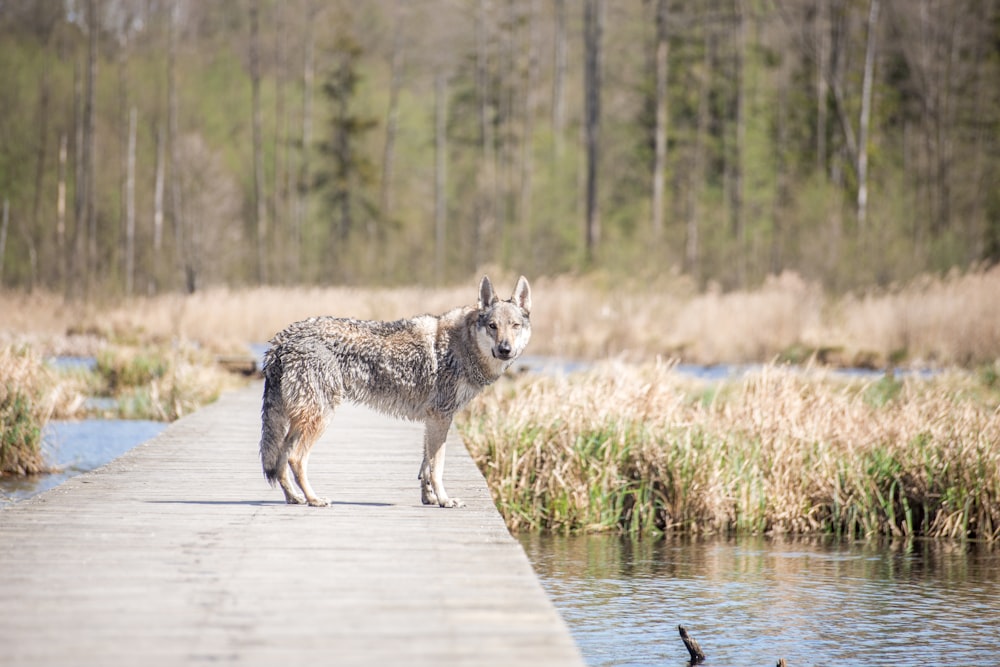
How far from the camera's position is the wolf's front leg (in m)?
7.71

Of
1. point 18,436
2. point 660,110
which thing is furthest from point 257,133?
point 18,436

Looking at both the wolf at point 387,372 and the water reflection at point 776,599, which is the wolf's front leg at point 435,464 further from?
the water reflection at point 776,599

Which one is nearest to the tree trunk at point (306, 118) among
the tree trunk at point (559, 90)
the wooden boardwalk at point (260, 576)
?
the tree trunk at point (559, 90)

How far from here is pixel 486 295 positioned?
25.8 ft

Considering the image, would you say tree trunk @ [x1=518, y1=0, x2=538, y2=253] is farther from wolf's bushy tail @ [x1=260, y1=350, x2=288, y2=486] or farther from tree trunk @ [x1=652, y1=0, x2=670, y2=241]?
wolf's bushy tail @ [x1=260, y1=350, x2=288, y2=486]

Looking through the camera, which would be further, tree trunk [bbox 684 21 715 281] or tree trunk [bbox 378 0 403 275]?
tree trunk [bbox 378 0 403 275]

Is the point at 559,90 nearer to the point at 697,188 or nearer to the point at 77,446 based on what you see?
the point at 697,188

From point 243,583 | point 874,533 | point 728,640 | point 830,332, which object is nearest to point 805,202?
point 830,332

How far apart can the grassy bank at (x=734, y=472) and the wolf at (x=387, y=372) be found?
3492 millimetres

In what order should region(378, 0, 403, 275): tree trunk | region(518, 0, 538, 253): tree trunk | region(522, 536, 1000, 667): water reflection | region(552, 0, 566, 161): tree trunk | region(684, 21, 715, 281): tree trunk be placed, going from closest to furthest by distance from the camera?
region(522, 536, 1000, 667): water reflection, region(684, 21, 715, 281): tree trunk, region(518, 0, 538, 253): tree trunk, region(378, 0, 403, 275): tree trunk, region(552, 0, 566, 161): tree trunk

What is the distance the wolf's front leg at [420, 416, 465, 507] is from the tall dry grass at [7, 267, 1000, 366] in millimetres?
14547

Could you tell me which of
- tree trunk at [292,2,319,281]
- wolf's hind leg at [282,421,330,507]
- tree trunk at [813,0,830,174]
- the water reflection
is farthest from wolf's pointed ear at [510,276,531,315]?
tree trunk at [292,2,319,281]

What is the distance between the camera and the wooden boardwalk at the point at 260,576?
4754mm

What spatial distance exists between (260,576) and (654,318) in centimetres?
2072
